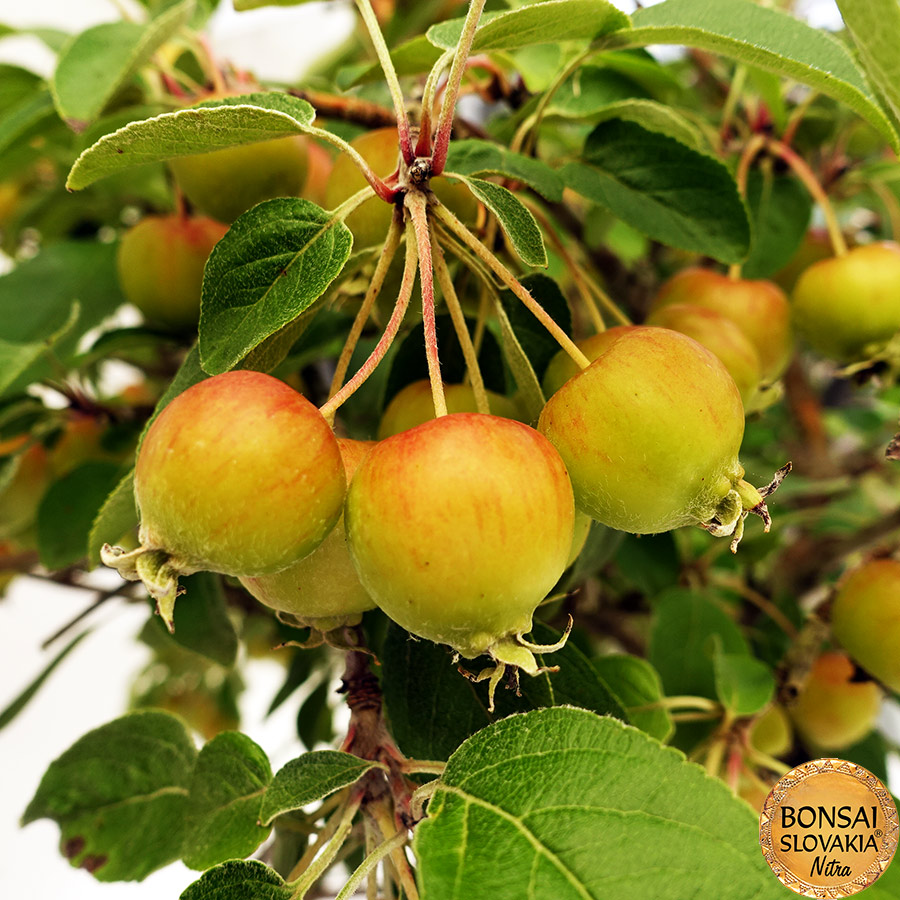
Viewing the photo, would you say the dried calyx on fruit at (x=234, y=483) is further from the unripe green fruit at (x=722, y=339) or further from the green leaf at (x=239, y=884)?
the unripe green fruit at (x=722, y=339)

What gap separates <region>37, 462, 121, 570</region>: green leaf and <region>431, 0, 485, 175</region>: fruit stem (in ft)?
1.26

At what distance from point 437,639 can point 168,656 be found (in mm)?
918

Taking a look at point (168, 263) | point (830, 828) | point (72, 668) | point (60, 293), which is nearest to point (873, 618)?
point (830, 828)

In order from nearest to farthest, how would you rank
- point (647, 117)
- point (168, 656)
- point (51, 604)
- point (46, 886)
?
1. point (647, 117)
2. point (168, 656)
3. point (46, 886)
4. point (51, 604)

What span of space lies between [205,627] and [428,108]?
0.38 meters

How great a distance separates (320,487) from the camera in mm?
271

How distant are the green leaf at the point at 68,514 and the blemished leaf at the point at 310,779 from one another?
314 mm

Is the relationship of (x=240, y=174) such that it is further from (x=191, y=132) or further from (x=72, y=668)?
(x=72, y=668)

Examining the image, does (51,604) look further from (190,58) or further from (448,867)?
(448,867)

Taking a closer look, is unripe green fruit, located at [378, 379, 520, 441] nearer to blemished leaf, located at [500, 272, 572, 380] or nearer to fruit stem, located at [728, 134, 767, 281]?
blemished leaf, located at [500, 272, 572, 380]

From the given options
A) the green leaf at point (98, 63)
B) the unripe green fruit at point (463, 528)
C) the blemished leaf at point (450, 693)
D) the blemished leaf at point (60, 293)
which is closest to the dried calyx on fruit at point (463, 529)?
the unripe green fruit at point (463, 528)

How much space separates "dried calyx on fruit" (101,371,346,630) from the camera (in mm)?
261

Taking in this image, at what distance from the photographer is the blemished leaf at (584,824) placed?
0.27m

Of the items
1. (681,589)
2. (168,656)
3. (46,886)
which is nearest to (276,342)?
(681,589)
